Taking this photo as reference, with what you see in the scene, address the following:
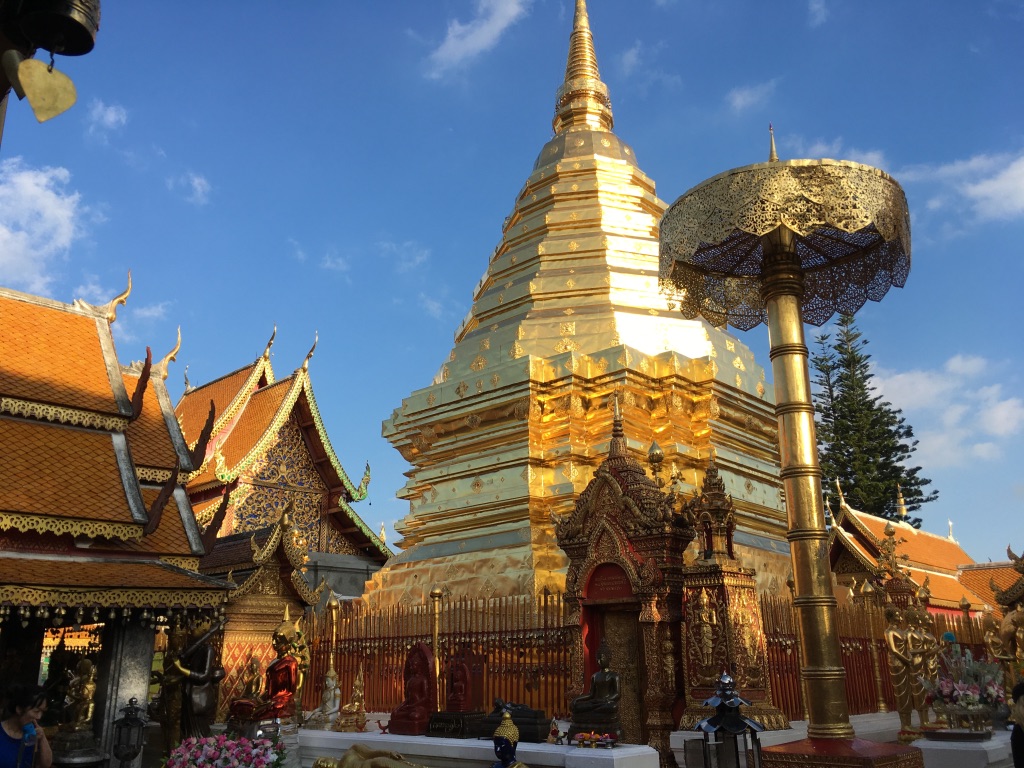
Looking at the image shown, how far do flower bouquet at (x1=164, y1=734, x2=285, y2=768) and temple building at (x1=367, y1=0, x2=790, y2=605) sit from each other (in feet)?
16.9

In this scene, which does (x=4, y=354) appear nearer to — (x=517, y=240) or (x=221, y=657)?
(x=221, y=657)

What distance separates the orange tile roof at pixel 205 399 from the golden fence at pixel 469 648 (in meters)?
9.92

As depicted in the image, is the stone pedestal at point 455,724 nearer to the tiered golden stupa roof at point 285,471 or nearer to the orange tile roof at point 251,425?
the tiered golden stupa roof at point 285,471

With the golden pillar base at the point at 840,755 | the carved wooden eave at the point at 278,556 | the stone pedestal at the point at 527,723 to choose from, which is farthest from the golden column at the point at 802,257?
the carved wooden eave at the point at 278,556

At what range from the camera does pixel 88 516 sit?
27.5 feet

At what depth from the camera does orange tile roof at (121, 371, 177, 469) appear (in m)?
10.3

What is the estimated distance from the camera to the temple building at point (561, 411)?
11.9 metres

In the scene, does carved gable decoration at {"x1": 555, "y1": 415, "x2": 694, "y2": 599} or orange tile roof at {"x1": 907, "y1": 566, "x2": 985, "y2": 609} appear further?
orange tile roof at {"x1": 907, "y1": 566, "x2": 985, "y2": 609}

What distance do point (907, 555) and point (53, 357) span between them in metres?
13.7

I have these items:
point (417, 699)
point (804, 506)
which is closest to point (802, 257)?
point (804, 506)

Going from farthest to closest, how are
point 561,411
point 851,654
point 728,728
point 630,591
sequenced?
point 561,411
point 851,654
point 630,591
point 728,728

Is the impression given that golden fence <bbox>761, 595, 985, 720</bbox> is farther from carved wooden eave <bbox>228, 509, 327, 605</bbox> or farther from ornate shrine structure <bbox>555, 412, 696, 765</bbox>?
carved wooden eave <bbox>228, 509, 327, 605</bbox>

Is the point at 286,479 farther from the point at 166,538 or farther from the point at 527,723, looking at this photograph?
the point at 527,723

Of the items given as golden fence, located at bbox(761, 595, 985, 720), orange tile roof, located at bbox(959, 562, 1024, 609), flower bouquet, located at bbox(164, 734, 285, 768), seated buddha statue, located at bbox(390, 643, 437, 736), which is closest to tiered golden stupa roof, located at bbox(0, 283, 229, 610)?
seated buddha statue, located at bbox(390, 643, 437, 736)
